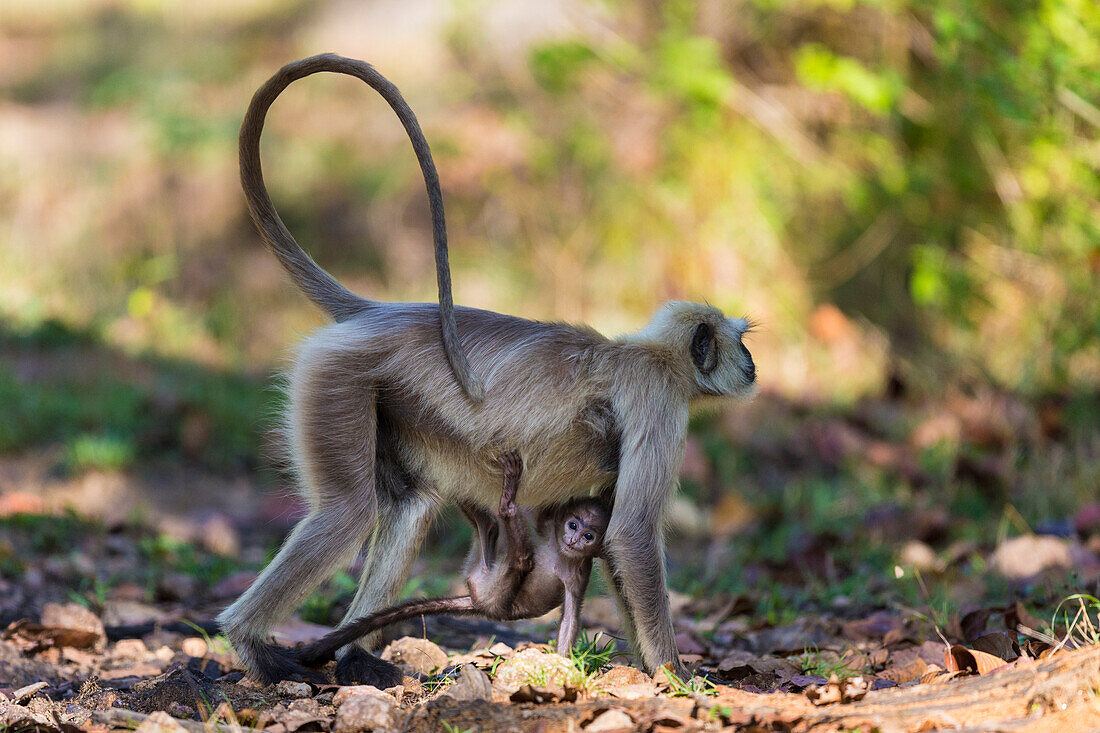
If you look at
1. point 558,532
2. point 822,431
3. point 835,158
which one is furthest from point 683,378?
point 835,158

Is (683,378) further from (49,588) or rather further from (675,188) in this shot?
(675,188)

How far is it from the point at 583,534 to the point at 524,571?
0.23 meters

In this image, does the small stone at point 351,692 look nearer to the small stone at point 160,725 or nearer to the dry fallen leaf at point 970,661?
the small stone at point 160,725

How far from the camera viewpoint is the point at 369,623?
10.9ft

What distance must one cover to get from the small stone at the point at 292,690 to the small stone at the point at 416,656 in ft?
1.38

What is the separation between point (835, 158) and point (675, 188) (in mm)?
1427

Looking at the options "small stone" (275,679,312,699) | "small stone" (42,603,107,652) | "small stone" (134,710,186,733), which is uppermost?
"small stone" (134,710,186,733)

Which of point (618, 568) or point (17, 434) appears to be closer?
point (618, 568)

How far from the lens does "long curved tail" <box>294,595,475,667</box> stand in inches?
131

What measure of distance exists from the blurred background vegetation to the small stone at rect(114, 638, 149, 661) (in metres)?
2.63

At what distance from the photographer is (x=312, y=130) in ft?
37.9

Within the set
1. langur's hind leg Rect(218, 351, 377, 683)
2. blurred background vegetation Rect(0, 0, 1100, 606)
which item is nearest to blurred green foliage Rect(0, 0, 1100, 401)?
blurred background vegetation Rect(0, 0, 1100, 606)

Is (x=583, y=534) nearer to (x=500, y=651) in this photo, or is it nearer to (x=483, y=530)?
(x=483, y=530)

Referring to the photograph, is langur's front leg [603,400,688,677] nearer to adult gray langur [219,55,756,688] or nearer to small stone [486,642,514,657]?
adult gray langur [219,55,756,688]
